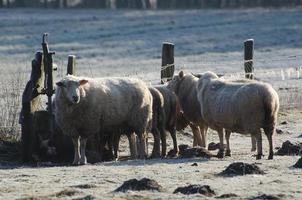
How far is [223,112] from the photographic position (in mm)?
19281

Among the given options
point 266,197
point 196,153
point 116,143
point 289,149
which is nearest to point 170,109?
point 116,143

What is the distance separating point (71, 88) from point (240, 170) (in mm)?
3656

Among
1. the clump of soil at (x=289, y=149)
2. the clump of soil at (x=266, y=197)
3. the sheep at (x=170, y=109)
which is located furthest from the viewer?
the sheep at (x=170, y=109)

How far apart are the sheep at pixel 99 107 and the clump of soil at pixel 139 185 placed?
3.78 meters

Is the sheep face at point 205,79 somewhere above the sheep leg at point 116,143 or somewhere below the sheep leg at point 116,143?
above

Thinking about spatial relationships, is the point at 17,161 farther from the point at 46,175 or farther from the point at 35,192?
the point at 35,192

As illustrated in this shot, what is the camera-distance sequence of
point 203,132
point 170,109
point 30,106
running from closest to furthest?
1. point 30,106
2. point 170,109
3. point 203,132

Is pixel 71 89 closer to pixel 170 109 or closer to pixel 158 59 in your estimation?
pixel 170 109

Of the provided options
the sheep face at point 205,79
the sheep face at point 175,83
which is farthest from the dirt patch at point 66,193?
the sheep face at point 175,83

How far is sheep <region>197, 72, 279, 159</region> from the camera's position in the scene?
18656 millimetres

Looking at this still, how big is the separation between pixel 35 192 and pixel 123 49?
91.0ft

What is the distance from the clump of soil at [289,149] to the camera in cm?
1927

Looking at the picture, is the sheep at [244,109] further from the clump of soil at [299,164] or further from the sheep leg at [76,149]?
the sheep leg at [76,149]

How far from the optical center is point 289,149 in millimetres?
19375
